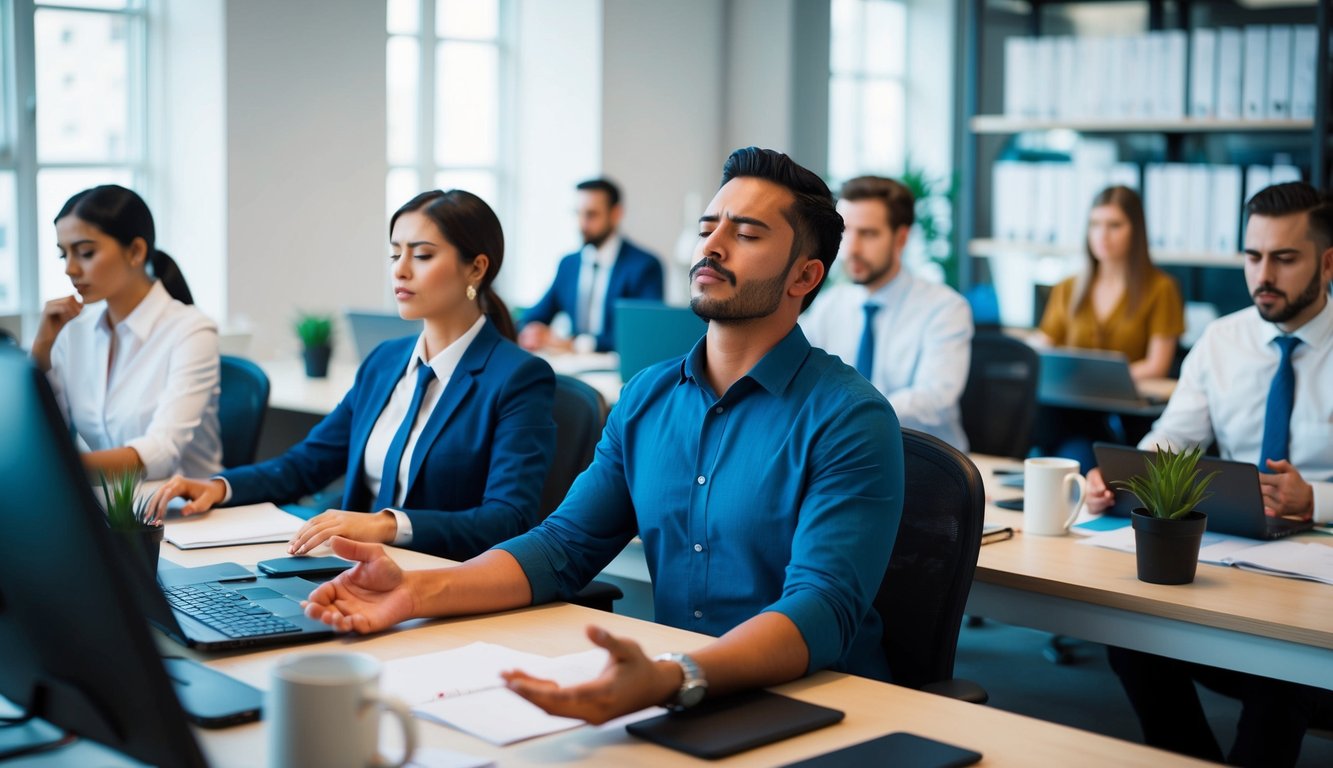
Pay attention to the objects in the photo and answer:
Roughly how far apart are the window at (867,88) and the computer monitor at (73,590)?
6962 mm

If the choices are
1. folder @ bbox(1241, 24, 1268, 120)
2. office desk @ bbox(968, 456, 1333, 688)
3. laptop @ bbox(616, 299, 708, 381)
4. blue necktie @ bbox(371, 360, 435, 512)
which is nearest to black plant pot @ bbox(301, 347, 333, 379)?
laptop @ bbox(616, 299, 708, 381)

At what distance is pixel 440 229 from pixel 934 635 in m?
1.22

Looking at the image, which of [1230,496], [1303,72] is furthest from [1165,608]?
[1303,72]

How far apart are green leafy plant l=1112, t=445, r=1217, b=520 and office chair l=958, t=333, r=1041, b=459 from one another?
1396 mm

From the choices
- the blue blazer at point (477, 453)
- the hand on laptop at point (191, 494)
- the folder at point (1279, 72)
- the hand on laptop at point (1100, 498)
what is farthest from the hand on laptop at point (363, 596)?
the folder at point (1279, 72)

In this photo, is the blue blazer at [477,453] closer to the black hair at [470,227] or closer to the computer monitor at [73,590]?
the black hair at [470,227]

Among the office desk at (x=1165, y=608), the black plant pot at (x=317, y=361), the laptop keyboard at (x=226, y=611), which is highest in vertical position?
the black plant pot at (x=317, y=361)

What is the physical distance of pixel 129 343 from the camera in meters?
3.03

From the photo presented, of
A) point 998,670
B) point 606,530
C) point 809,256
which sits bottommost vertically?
point 998,670

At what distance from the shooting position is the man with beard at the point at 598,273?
564 cm

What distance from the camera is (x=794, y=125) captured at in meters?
7.40

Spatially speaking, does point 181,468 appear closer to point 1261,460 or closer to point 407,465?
point 407,465

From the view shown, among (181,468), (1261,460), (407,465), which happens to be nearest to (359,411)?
(407,465)

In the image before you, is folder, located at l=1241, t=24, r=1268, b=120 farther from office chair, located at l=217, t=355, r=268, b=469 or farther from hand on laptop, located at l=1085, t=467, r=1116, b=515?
office chair, located at l=217, t=355, r=268, b=469
